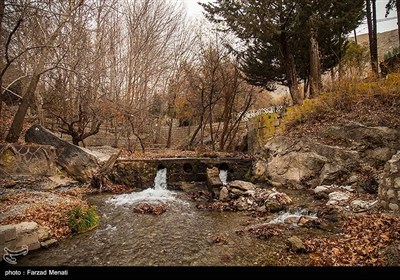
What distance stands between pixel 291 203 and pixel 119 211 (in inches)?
204

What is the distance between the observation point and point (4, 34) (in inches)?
319

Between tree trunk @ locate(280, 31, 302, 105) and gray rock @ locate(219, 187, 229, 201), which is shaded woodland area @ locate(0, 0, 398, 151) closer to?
tree trunk @ locate(280, 31, 302, 105)

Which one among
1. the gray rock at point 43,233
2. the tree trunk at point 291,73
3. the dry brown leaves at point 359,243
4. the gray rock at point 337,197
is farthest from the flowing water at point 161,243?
the tree trunk at point 291,73

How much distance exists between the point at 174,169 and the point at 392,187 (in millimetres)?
8818

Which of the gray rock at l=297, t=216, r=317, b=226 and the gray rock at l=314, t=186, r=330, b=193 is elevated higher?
the gray rock at l=314, t=186, r=330, b=193

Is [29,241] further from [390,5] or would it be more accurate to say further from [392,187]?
[390,5]

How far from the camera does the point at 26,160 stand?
9125 millimetres

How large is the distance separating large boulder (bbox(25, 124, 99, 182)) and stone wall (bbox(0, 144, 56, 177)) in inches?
23.5

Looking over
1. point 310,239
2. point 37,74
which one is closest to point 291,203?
point 310,239

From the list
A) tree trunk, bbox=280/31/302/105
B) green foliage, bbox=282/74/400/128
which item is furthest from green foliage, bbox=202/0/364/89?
green foliage, bbox=282/74/400/128

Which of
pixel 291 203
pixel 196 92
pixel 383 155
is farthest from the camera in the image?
pixel 196 92

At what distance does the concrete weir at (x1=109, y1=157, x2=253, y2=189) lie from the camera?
11445 millimetres

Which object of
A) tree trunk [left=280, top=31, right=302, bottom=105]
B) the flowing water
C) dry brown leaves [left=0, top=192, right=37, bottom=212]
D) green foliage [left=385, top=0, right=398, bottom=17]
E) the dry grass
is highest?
green foliage [left=385, top=0, right=398, bottom=17]
